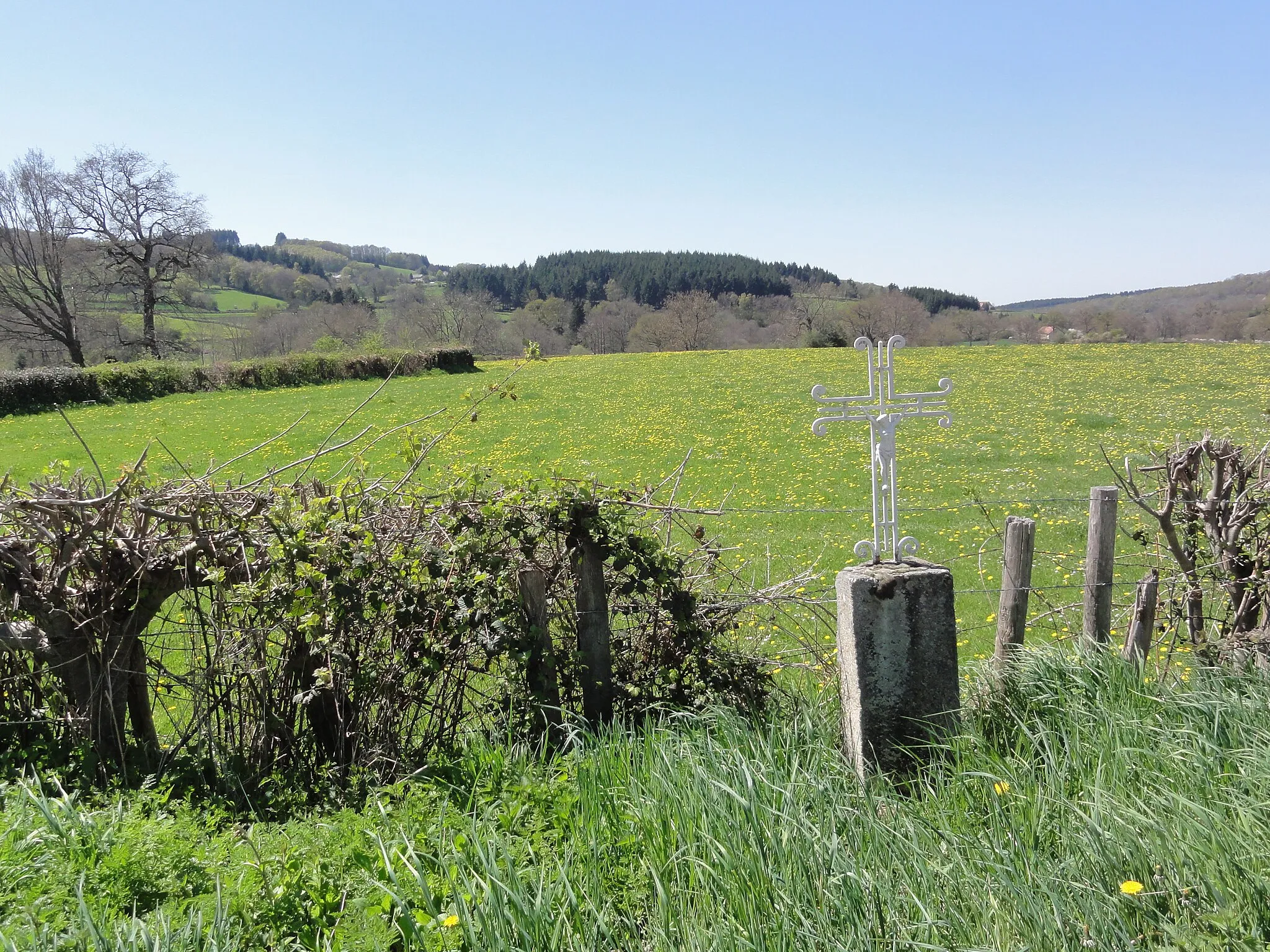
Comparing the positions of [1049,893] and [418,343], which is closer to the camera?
[1049,893]

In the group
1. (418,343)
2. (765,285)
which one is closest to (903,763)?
(418,343)

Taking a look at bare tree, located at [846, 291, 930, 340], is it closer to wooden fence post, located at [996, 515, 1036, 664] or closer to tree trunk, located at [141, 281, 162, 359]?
tree trunk, located at [141, 281, 162, 359]

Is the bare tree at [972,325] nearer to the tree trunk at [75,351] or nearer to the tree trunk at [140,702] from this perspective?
the tree trunk at [75,351]

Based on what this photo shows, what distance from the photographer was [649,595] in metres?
4.18

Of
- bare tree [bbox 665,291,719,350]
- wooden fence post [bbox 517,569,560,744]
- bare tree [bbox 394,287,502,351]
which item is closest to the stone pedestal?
wooden fence post [bbox 517,569,560,744]

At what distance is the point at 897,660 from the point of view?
3.36m

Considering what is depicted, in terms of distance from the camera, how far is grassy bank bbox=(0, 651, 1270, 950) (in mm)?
2123

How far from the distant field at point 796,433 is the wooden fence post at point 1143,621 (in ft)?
3.47

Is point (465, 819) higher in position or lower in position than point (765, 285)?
lower

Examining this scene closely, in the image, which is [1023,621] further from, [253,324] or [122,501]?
[253,324]

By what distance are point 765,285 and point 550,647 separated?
91.7 meters

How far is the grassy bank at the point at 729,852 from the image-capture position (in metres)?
2.12

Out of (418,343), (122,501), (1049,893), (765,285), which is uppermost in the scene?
(765,285)

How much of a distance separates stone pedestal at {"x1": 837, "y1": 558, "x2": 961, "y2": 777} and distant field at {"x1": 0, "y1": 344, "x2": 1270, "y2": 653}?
64.1 inches
